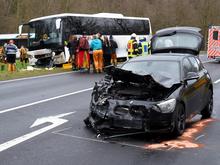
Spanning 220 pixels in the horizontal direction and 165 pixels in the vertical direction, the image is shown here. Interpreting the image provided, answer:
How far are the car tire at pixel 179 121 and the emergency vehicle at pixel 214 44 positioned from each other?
960 inches

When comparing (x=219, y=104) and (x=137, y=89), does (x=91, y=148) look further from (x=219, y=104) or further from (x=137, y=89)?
(x=219, y=104)

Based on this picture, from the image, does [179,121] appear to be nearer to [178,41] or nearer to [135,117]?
[135,117]

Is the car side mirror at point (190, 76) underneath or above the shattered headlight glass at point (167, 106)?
above

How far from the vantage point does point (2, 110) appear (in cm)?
1068

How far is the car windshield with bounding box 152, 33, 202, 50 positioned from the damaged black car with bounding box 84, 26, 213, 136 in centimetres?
835

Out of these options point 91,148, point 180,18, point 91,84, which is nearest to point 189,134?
point 91,148

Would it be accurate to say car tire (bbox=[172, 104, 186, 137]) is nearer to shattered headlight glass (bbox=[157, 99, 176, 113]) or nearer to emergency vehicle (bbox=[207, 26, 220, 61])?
shattered headlight glass (bbox=[157, 99, 176, 113])

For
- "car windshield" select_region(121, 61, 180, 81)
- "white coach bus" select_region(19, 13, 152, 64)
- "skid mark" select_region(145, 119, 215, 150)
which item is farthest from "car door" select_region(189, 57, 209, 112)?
"white coach bus" select_region(19, 13, 152, 64)

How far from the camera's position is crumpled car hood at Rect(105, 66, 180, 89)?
304 inches

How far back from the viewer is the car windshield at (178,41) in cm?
1738

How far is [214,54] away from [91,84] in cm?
1709

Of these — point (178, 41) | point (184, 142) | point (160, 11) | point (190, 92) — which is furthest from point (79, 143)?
point (160, 11)

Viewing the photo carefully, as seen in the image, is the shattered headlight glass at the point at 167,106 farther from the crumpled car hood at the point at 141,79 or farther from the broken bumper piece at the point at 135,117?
the crumpled car hood at the point at 141,79

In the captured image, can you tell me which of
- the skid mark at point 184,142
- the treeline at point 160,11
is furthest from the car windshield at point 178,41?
the treeline at point 160,11
